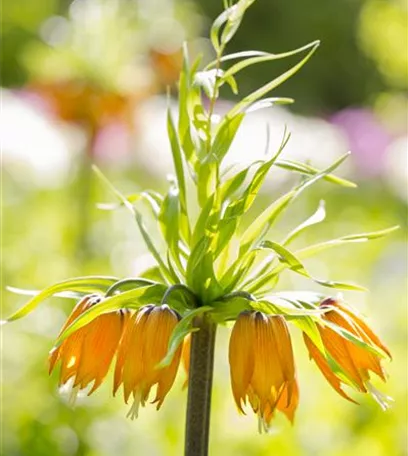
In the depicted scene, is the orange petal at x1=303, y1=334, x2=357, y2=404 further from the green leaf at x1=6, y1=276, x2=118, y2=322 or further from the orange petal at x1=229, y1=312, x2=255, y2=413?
the green leaf at x1=6, y1=276, x2=118, y2=322

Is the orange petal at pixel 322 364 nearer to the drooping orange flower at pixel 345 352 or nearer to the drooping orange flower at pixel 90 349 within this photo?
the drooping orange flower at pixel 345 352

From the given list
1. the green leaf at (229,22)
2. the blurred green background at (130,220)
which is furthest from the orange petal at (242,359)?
the blurred green background at (130,220)

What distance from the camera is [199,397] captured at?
116cm

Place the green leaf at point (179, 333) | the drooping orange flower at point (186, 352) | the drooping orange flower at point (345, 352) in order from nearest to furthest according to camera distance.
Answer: the green leaf at point (179, 333)
the drooping orange flower at point (345, 352)
the drooping orange flower at point (186, 352)

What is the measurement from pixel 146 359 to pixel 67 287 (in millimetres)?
118

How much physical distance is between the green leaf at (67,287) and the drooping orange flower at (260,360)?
0.46 ft

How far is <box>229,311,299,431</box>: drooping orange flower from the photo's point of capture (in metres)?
1.11

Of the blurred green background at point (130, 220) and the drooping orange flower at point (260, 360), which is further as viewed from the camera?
the blurred green background at point (130, 220)

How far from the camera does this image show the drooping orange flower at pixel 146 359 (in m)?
1.09

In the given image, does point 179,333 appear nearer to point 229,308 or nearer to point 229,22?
point 229,308

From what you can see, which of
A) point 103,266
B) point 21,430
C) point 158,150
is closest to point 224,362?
point 21,430

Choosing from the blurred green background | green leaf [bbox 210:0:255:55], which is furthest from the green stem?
the blurred green background

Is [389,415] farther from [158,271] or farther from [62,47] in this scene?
[62,47]

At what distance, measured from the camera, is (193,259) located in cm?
117
